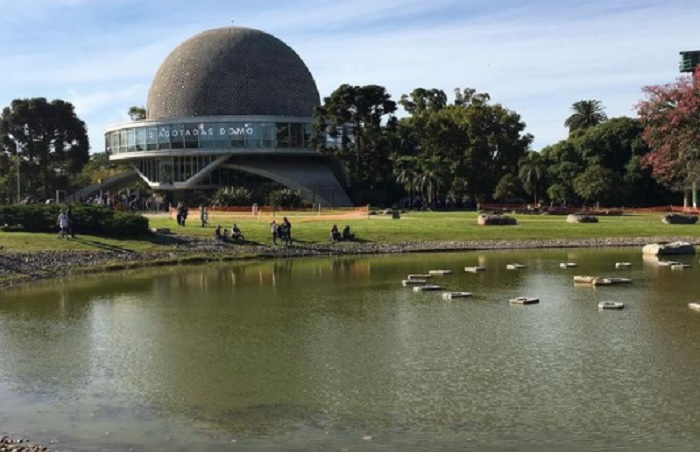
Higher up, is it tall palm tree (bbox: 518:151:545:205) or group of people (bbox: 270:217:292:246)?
tall palm tree (bbox: 518:151:545:205)

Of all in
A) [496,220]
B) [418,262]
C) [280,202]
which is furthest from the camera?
[280,202]

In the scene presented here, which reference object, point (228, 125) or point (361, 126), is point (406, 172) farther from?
point (228, 125)

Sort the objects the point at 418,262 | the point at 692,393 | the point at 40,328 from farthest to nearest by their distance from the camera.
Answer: the point at 418,262 < the point at 40,328 < the point at 692,393

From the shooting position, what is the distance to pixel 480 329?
20344 mm

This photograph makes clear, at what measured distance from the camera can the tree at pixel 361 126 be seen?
73.9 m

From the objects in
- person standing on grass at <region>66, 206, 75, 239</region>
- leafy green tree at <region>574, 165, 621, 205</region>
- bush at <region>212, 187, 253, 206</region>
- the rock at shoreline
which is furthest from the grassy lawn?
the rock at shoreline

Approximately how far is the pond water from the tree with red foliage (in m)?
23.1

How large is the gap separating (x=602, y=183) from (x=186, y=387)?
62099mm

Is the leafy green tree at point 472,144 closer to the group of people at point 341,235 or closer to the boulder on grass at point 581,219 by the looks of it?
the boulder on grass at point 581,219

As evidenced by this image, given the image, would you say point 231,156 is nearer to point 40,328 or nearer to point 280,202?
point 280,202

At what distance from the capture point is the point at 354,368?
53.2ft

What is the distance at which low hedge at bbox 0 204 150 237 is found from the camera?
142 feet

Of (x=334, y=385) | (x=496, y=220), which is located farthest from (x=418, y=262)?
(x=334, y=385)

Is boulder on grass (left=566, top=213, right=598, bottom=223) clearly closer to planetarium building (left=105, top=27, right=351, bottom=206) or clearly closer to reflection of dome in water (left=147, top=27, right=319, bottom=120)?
planetarium building (left=105, top=27, right=351, bottom=206)
